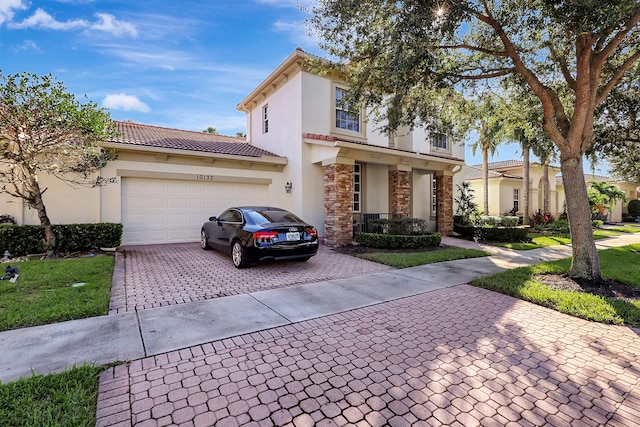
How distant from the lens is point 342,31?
7.69 m

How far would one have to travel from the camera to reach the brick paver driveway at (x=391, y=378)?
2447mm

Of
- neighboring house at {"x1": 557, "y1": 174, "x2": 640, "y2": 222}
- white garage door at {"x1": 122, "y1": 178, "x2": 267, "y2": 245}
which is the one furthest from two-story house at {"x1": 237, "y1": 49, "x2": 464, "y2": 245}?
neighboring house at {"x1": 557, "y1": 174, "x2": 640, "y2": 222}

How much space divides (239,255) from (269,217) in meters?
1.20

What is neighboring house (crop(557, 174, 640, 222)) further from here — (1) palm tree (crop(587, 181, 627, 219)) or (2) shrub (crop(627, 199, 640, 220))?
(1) palm tree (crop(587, 181, 627, 219))

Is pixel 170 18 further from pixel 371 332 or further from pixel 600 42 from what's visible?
pixel 600 42

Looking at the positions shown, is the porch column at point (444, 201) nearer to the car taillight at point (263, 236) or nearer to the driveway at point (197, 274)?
the driveway at point (197, 274)

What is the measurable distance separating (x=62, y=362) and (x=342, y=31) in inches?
327

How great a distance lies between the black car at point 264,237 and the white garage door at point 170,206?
13.1 feet

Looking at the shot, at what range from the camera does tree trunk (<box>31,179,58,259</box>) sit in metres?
8.19

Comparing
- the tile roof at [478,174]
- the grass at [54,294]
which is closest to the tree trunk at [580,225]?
the grass at [54,294]

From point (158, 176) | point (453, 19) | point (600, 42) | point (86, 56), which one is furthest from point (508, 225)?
point (86, 56)

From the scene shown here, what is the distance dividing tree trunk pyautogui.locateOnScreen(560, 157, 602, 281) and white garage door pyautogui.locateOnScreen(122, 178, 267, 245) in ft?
34.5

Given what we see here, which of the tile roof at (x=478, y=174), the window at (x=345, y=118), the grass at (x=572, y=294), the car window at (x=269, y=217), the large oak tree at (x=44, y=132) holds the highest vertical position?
the window at (x=345, y=118)

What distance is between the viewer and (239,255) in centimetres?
747
